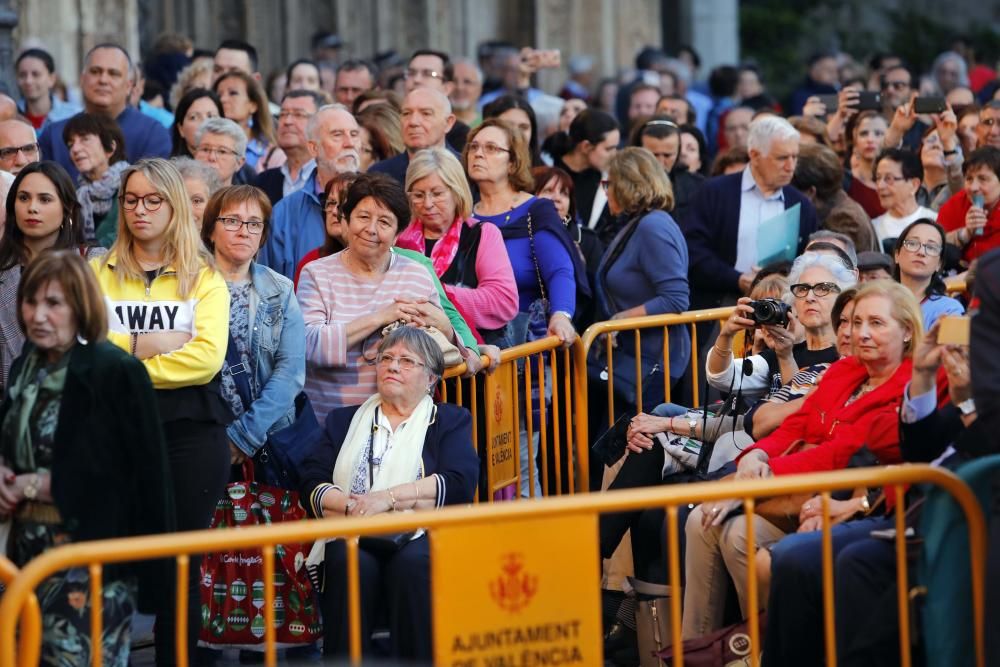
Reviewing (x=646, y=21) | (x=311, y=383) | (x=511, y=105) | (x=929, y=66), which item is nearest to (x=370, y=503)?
(x=311, y=383)

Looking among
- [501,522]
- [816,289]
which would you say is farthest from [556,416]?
[501,522]

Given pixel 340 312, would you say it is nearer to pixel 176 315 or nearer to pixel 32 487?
pixel 176 315

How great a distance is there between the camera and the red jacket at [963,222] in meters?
9.93

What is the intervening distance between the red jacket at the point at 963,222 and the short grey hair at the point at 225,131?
3.80m

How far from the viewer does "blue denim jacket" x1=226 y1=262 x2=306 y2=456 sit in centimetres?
738

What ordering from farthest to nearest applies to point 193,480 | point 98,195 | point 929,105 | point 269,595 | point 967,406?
point 929,105 < point 98,195 < point 193,480 < point 967,406 < point 269,595

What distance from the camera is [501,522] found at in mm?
5148

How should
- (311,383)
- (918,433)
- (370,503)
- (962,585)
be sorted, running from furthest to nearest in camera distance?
(311,383) → (370,503) → (918,433) → (962,585)

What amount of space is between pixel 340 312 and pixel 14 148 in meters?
2.37

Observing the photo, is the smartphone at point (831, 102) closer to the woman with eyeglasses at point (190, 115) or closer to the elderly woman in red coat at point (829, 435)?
the woman with eyeglasses at point (190, 115)

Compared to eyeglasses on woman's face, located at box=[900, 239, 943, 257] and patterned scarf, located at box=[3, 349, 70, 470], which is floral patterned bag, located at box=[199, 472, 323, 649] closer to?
patterned scarf, located at box=[3, 349, 70, 470]

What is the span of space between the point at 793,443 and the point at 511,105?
4462mm

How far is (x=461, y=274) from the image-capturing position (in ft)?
27.9

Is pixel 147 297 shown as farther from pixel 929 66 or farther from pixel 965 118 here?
pixel 929 66
